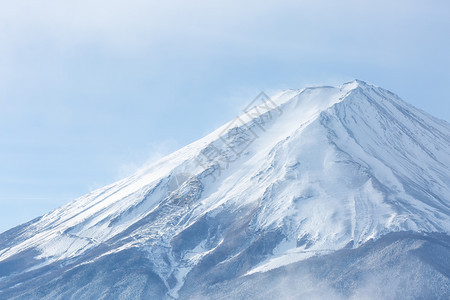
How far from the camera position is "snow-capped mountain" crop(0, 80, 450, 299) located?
109 meters

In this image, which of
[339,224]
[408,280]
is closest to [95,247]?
[339,224]

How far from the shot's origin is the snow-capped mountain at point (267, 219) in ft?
358

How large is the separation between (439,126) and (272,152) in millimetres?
62158

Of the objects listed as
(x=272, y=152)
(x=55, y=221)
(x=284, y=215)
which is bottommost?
(x=284, y=215)

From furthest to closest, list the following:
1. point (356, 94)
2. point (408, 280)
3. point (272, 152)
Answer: point (356, 94) → point (272, 152) → point (408, 280)

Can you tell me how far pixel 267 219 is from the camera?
415ft

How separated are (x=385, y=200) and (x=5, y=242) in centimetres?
7999

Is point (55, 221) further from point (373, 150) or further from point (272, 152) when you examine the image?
point (373, 150)

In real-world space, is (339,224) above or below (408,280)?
above

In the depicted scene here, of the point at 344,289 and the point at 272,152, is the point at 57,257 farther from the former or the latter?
the point at 344,289

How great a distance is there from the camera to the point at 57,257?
454 feet

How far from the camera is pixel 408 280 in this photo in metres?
101

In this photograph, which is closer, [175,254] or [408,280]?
[408,280]

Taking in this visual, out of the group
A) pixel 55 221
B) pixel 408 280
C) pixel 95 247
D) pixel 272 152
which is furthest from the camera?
pixel 55 221
